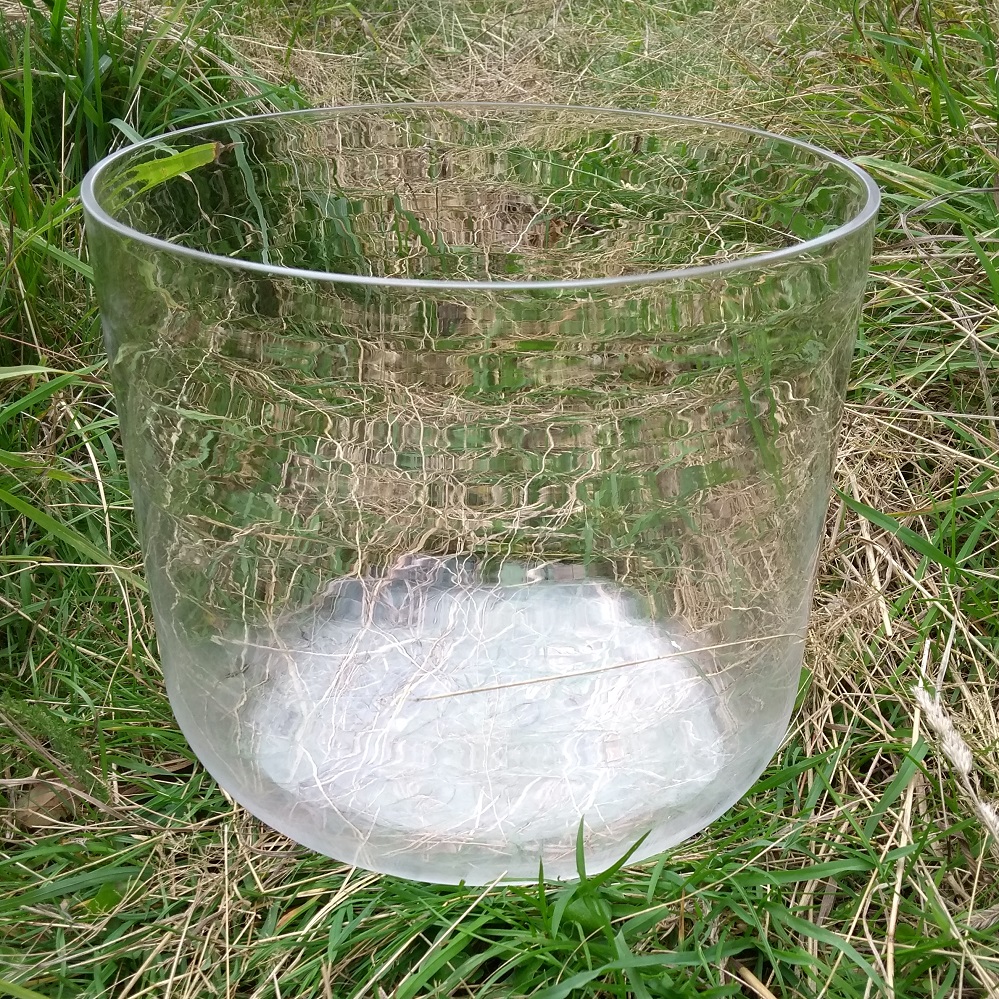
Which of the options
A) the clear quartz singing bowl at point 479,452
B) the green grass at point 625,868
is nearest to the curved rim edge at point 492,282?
the clear quartz singing bowl at point 479,452

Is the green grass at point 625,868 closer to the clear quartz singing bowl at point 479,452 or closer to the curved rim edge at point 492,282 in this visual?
the clear quartz singing bowl at point 479,452

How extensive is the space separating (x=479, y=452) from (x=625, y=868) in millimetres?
292

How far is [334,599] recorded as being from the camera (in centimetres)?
94

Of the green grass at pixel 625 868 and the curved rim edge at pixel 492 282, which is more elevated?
the curved rim edge at pixel 492 282

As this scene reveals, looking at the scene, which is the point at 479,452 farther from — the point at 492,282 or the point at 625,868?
the point at 625,868

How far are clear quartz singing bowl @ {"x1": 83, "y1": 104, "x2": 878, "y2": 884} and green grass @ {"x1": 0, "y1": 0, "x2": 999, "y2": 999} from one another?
5cm

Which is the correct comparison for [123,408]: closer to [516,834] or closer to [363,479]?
[363,479]

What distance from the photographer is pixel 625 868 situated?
0.72m

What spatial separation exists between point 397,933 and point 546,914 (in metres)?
0.10

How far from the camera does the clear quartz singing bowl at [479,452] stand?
23.5 inches

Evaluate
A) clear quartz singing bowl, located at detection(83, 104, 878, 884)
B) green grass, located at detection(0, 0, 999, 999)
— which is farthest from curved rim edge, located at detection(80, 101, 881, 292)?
green grass, located at detection(0, 0, 999, 999)

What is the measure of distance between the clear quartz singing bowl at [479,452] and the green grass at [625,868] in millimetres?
53

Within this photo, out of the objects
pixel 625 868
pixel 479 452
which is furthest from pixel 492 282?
pixel 625 868

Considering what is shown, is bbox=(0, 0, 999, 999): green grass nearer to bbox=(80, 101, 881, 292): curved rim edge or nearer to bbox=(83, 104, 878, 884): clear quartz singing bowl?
bbox=(83, 104, 878, 884): clear quartz singing bowl
